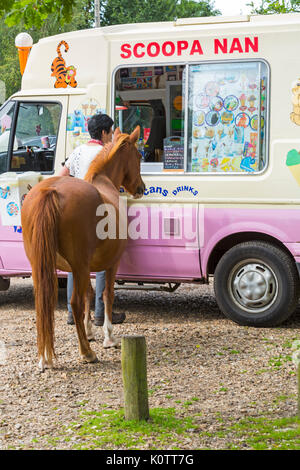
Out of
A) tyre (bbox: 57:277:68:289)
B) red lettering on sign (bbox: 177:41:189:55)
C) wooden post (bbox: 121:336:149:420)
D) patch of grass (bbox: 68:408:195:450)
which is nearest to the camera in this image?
patch of grass (bbox: 68:408:195:450)

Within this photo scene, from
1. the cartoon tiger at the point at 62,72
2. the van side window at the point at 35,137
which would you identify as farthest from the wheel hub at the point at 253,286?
the cartoon tiger at the point at 62,72

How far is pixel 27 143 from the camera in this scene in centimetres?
838

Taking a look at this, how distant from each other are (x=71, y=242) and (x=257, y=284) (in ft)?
7.81

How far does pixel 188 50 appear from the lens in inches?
301

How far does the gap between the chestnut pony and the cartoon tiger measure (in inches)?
61.6

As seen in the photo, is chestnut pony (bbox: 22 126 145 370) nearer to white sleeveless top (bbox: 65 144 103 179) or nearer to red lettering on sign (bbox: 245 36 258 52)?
white sleeveless top (bbox: 65 144 103 179)

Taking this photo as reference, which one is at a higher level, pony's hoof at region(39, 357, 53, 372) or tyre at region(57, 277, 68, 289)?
pony's hoof at region(39, 357, 53, 372)

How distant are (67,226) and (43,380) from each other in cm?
121

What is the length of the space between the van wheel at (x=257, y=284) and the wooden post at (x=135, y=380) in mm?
3096

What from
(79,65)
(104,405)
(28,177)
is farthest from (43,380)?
(79,65)

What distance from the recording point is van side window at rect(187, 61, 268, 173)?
7.46m

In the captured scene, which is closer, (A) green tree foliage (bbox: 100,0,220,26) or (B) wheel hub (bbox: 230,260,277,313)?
(B) wheel hub (bbox: 230,260,277,313)

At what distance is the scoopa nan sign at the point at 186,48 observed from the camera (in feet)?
24.4

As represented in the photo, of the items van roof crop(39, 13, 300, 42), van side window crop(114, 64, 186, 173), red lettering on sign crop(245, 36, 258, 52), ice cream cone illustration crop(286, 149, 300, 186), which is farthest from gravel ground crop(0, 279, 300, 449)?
van roof crop(39, 13, 300, 42)
